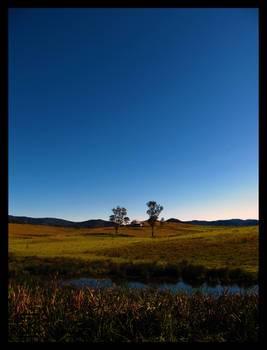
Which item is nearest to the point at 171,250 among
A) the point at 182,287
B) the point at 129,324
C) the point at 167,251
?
the point at 167,251

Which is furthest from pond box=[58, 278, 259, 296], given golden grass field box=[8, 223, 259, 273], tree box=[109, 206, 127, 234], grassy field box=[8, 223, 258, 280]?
tree box=[109, 206, 127, 234]

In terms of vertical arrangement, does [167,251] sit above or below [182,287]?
below

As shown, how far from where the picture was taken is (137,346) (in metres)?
1.69

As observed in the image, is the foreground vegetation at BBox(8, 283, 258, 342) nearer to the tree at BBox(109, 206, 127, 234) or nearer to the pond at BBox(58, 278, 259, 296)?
the pond at BBox(58, 278, 259, 296)

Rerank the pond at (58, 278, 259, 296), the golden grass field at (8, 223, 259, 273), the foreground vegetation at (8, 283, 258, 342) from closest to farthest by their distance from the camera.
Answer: the foreground vegetation at (8, 283, 258, 342) → the pond at (58, 278, 259, 296) → the golden grass field at (8, 223, 259, 273)

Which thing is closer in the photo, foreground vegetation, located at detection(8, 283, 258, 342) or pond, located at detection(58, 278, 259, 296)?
foreground vegetation, located at detection(8, 283, 258, 342)

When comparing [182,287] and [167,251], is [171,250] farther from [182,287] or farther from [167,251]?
[182,287]

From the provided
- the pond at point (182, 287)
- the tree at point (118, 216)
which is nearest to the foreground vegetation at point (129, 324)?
the pond at point (182, 287)

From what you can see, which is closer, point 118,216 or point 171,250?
point 171,250

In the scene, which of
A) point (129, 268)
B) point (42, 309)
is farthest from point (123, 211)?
point (42, 309)

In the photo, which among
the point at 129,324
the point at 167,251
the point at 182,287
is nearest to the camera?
the point at 129,324

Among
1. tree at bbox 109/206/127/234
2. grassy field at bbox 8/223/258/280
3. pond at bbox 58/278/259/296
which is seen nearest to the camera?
pond at bbox 58/278/259/296

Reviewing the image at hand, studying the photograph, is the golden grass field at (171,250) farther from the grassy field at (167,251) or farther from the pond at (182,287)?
the pond at (182,287)
